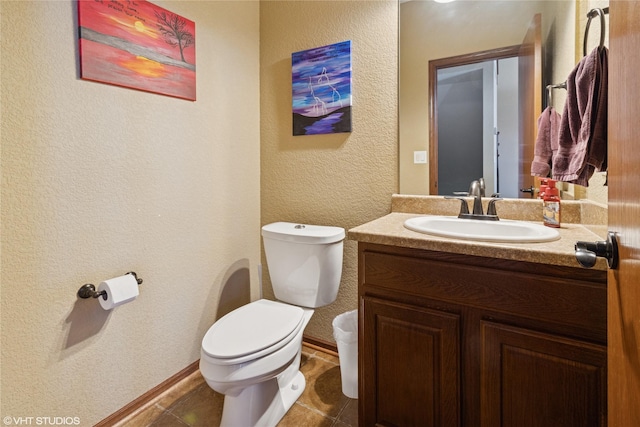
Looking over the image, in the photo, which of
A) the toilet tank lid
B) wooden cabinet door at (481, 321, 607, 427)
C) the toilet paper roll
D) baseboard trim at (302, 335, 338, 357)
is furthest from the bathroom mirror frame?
the toilet paper roll

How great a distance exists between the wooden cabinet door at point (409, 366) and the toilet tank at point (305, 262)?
406 millimetres

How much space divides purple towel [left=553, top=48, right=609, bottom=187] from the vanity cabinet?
31 cm

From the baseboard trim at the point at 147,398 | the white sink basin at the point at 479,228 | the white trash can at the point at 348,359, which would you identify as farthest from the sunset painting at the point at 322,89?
the baseboard trim at the point at 147,398

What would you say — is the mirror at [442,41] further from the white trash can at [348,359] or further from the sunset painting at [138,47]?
the sunset painting at [138,47]

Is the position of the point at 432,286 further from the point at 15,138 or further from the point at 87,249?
the point at 15,138

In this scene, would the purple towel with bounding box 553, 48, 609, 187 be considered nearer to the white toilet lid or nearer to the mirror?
the mirror

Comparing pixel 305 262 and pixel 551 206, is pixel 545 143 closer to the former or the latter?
pixel 551 206

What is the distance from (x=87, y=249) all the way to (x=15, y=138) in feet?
1.50

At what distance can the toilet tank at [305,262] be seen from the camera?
1557 mm

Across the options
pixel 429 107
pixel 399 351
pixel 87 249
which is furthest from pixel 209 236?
pixel 429 107

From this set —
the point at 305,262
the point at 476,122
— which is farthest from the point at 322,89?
the point at 305,262

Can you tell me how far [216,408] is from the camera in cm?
149

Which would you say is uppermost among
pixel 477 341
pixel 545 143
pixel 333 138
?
pixel 333 138

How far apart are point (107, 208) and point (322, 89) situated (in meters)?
1.25
